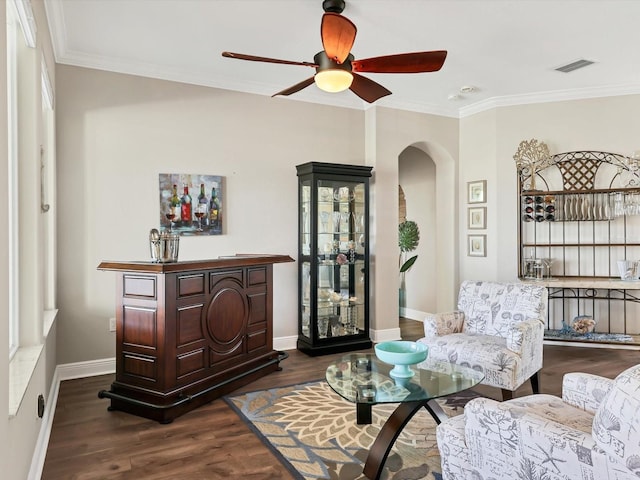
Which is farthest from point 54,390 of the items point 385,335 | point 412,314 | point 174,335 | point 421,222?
point 421,222

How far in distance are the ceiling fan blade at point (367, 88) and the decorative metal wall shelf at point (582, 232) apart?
2.67m

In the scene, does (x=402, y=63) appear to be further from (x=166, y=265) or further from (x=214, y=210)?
(x=214, y=210)

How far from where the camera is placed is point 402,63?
2.89m

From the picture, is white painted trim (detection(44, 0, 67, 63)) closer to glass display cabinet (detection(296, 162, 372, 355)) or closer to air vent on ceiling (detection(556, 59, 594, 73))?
glass display cabinet (detection(296, 162, 372, 355))

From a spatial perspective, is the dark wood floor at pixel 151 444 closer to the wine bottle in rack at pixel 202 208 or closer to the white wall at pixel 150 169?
the white wall at pixel 150 169

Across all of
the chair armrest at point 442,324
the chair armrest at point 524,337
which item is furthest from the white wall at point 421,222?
the chair armrest at point 524,337

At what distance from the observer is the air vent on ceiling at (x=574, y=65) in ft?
14.2

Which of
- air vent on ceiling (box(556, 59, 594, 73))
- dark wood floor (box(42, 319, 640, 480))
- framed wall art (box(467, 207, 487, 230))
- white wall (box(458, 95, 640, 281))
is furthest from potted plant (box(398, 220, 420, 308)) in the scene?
dark wood floor (box(42, 319, 640, 480))

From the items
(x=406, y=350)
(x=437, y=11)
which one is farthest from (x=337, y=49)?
(x=406, y=350)

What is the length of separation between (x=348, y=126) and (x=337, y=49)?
2779 mm

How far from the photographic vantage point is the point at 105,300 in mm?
4180

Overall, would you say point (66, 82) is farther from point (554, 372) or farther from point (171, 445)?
point (554, 372)

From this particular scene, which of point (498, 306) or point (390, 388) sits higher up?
point (498, 306)

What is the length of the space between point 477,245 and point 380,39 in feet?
9.75
